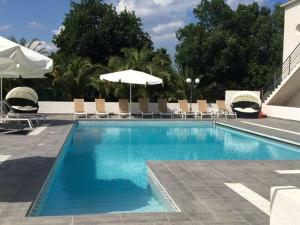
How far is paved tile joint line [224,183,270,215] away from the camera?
5.83 meters

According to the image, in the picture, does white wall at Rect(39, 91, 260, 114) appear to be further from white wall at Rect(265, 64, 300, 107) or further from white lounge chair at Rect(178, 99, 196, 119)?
white wall at Rect(265, 64, 300, 107)

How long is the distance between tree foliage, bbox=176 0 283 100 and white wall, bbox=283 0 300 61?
5.36 meters

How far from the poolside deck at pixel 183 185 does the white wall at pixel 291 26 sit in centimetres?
1593

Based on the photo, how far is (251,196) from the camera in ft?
20.9

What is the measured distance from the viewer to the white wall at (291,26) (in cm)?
2341

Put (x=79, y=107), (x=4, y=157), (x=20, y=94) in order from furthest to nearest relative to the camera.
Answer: (x=79, y=107), (x=20, y=94), (x=4, y=157)

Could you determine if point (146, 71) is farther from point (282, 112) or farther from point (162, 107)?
point (282, 112)

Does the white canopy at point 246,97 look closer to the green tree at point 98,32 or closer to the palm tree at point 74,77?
the palm tree at point 74,77

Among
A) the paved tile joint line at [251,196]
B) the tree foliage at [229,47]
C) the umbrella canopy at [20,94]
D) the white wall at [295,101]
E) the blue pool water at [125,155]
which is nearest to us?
the paved tile joint line at [251,196]

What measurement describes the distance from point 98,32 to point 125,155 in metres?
19.5

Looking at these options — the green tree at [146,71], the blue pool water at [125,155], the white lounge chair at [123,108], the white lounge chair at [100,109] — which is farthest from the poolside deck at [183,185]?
the green tree at [146,71]

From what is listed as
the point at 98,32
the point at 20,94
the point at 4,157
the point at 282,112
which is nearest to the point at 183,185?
the point at 4,157

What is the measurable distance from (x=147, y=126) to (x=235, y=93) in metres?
6.71

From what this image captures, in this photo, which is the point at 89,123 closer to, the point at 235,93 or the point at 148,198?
the point at 235,93
